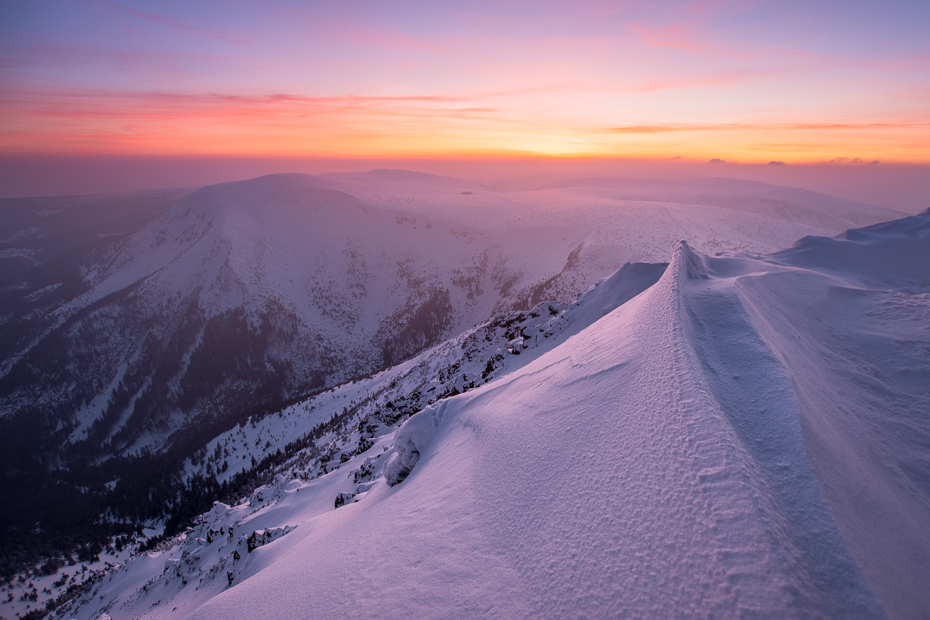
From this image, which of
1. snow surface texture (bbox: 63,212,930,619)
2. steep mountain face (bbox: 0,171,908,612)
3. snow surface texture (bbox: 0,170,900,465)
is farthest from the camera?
snow surface texture (bbox: 0,170,900,465)

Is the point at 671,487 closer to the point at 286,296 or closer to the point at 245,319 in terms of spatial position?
the point at 245,319

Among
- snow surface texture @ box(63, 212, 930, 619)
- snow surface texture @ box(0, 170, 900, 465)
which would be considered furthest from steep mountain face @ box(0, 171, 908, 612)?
snow surface texture @ box(63, 212, 930, 619)

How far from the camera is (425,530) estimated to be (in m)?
6.49

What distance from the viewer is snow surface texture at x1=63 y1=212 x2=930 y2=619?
3629 millimetres

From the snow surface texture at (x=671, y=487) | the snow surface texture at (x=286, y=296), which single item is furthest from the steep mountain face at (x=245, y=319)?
the snow surface texture at (x=671, y=487)

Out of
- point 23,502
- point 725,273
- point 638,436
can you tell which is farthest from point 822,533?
point 23,502

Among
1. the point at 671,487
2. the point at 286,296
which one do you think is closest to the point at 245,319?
the point at 286,296

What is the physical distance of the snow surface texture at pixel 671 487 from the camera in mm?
3629

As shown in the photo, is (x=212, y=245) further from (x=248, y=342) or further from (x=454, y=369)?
(x=454, y=369)

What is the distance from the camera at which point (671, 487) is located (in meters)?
4.42

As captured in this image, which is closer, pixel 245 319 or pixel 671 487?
pixel 671 487

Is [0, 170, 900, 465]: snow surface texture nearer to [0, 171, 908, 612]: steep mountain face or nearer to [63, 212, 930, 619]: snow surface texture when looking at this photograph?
[0, 171, 908, 612]: steep mountain face

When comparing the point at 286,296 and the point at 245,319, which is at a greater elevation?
the point at 286,296

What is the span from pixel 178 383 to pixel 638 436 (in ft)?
399
